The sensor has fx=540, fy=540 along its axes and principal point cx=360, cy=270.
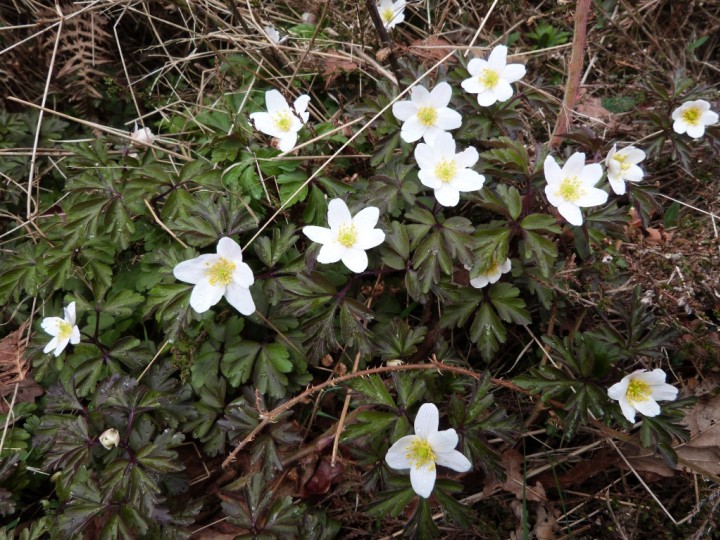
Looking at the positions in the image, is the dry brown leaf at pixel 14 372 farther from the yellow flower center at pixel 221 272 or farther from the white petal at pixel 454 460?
the white petal at pixel 454 460

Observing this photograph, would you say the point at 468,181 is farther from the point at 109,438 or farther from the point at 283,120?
the point at 109,438

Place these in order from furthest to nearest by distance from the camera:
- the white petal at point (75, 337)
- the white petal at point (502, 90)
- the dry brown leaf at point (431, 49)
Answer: the dry brown leaf at point (431, 49)
the white petal at point (502, 90)
the white petal at point (75, 337)

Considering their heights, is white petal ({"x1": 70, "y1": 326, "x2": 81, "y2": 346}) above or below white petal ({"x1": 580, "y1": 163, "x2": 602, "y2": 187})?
below

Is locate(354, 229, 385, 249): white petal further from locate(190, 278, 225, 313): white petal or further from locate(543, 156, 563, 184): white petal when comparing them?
locate(543, 156, 563, 184): white petal

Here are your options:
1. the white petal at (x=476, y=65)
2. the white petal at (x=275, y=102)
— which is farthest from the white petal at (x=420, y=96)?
the white petal at (x=275, y=102)

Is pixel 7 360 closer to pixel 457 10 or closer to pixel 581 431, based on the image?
pixel 581 431

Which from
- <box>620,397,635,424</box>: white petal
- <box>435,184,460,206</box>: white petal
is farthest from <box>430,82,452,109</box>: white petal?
<box>620,397,635,424</box>: white petal

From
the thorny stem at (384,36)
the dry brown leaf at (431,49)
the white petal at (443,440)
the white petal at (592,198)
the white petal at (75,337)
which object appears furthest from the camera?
the dry brown leaf at (431,49)

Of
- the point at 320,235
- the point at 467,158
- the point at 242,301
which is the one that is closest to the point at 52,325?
the point at 242,301
